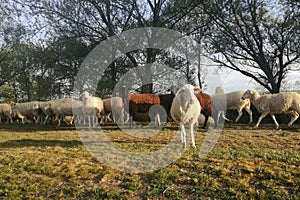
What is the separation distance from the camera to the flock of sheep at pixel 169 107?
29.6 ft

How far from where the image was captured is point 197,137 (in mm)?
11148

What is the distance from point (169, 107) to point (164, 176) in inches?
328

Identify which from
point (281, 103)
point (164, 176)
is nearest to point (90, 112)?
point (281, 103)

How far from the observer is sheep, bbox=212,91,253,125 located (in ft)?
52.3

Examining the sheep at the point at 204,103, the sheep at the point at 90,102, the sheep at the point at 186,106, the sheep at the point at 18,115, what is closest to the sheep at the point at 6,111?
the sheep at the point at 18,115

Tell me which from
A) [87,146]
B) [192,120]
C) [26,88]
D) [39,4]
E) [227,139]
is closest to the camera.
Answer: [192,120]

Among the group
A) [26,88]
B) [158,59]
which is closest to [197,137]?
[158,59]

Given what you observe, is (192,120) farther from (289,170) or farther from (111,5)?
(111,5)

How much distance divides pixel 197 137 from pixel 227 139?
1.12 meters

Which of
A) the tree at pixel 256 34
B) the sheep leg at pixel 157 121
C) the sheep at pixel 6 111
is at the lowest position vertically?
the sheep leg at pixel 157 121

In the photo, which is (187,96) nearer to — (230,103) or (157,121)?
(157,121)

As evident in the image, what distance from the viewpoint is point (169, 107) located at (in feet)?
48.5

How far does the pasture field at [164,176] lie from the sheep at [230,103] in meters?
7.04

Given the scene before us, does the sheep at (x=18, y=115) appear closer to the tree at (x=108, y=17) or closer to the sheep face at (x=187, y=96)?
the tree at (x=108, y=17)
